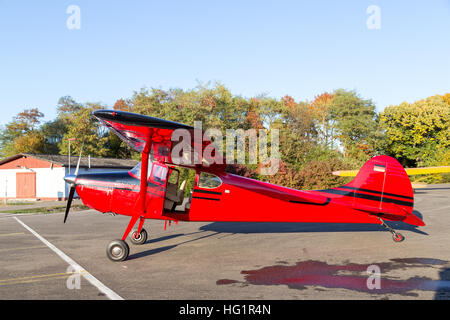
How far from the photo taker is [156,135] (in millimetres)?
7137

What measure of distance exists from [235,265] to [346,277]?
6.99ft

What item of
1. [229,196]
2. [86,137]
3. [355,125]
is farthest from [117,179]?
[355,125]

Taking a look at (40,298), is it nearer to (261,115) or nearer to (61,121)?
(261,115)

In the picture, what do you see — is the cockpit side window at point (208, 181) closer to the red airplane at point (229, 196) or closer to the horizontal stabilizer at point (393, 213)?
the red airplane at point (229, 196)

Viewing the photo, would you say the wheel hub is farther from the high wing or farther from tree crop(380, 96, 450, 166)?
tree crop(380, 96, 450, 166)

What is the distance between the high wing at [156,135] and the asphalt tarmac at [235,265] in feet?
7.29

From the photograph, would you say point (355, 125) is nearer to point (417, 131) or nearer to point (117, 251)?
point (417, 131)

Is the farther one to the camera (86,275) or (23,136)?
(23,136)

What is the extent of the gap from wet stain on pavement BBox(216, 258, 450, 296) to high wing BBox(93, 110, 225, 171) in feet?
9.14

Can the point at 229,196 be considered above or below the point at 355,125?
below

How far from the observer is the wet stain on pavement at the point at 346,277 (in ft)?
17.6

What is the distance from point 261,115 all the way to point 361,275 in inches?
1408

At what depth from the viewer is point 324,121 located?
4681 cm
